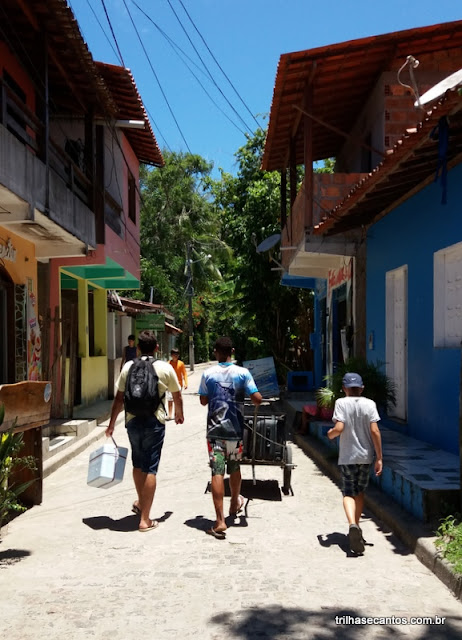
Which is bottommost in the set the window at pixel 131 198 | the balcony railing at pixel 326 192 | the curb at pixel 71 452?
the curb at pixel 71 452

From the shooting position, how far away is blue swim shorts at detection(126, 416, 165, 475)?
19.7 feet

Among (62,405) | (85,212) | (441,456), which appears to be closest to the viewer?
(441,456)

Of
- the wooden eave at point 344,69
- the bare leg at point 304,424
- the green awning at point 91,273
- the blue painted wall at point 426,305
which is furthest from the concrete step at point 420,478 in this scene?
the green awning at point 91,273

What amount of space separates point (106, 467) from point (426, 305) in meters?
4.37

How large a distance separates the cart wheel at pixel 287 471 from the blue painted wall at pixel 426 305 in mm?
1853

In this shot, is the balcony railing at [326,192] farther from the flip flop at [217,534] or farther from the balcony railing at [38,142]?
the flip flop at [217,534]

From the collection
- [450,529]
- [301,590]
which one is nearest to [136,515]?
[301,590]

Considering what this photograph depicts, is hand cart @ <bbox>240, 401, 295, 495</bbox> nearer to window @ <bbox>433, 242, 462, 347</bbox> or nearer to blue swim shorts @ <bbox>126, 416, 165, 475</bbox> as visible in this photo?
blue swim shorts @ <bbox>126, 416, 165, 475</bbox>

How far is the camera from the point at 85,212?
10.9 meters

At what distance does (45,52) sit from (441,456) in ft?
23.2

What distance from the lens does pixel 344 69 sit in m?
10.9

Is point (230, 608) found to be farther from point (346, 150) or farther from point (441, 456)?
point (346, 150)

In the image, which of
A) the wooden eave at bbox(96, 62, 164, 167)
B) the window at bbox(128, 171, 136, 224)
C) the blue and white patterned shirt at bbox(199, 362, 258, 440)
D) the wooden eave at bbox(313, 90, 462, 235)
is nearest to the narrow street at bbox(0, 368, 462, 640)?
A: the blue and white patterned shirt at bbox(199, 362, 258, 440)

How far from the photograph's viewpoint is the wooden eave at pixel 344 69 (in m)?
10.2
